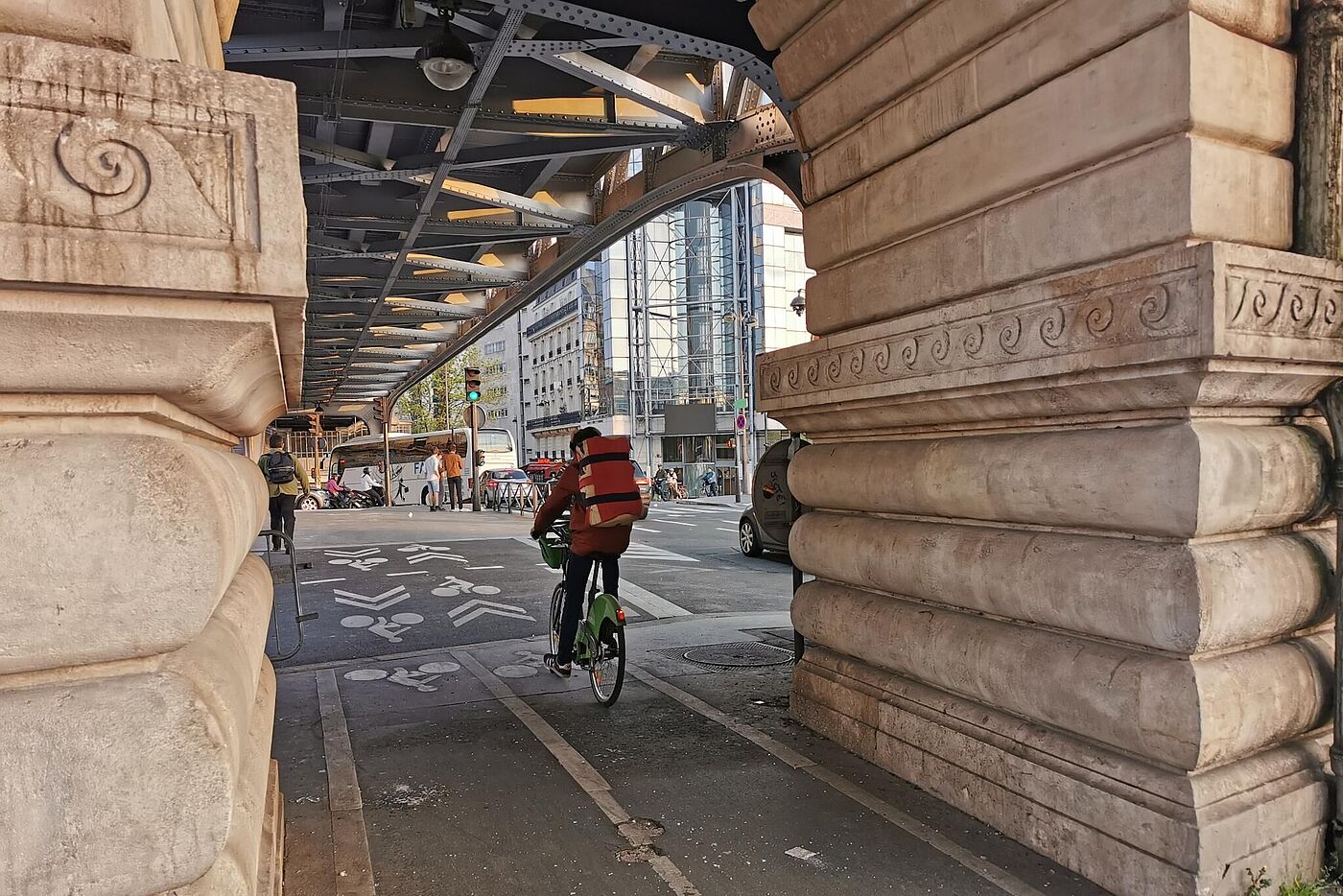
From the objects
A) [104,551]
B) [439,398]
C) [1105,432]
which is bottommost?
[104,551]

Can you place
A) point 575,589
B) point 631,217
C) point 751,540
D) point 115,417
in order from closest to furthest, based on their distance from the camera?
point 115,417
point 575,589
point 631,217
point 751,540

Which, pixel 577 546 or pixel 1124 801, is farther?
pixel 577 546

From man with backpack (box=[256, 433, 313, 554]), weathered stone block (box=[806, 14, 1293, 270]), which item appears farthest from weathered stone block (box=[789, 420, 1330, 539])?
man with backpack (box=[256, 433, 313, 554])

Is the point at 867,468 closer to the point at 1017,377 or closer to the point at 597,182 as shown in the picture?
the point at 1017,377

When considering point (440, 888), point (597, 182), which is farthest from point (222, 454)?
point (597, 182)

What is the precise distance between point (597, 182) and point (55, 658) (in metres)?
14.5

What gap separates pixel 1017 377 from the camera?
3.62 m

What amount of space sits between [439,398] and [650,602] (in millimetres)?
56461

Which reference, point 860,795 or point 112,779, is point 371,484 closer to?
point 860,795

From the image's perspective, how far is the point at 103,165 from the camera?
1.61m

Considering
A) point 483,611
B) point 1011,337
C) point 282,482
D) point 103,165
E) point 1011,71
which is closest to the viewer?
point 103,165

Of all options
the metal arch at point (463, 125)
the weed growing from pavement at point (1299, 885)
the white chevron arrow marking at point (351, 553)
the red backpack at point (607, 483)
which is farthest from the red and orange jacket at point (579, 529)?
the white chevron arrow marking at point (351, 553)

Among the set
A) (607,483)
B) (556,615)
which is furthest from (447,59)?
(556,615)

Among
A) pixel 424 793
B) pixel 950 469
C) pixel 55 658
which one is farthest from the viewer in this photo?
pixel 424 793
